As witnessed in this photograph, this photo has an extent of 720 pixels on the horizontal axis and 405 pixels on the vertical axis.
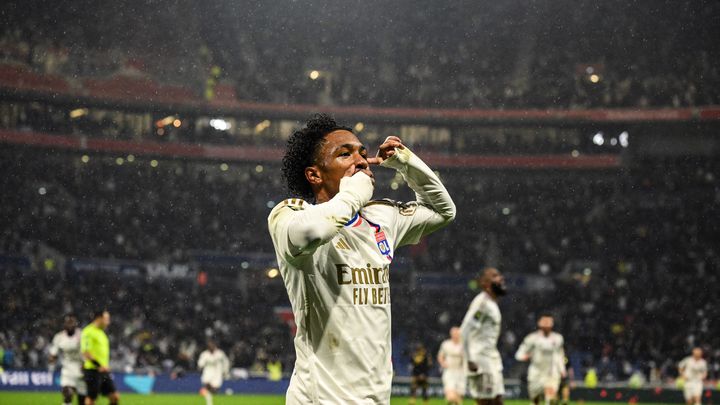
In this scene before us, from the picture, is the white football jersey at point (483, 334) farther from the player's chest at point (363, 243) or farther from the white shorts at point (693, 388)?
the white shorts at point (693, 388)

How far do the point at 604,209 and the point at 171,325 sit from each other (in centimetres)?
1913

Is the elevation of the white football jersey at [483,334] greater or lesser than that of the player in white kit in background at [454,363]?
greater

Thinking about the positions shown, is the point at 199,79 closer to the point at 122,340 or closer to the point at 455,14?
the point at 455,14

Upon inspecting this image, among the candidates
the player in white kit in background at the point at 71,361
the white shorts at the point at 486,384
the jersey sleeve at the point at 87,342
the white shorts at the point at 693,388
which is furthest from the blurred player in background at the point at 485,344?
the white shorts at the point at 693,388

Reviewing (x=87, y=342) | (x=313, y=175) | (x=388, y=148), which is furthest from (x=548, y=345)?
(x=313, y=175)

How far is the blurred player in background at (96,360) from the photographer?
44.4 feet

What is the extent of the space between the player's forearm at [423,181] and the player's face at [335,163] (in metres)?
0.18

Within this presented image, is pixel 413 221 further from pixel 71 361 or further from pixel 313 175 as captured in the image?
pixel 71 361

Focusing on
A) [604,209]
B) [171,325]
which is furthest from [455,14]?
[171,325]

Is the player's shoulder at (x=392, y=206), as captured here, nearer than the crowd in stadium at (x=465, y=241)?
Yes

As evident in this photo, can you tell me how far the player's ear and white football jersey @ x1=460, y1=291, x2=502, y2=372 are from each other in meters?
8.06

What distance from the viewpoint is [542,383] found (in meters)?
14.9

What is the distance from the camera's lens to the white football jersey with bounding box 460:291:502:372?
454 inches

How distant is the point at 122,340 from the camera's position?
2962cm
